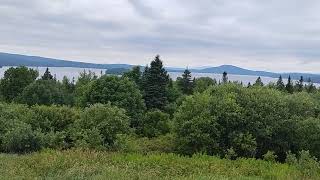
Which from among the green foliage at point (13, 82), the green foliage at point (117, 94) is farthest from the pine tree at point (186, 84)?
the green foliage at point (117, 94)

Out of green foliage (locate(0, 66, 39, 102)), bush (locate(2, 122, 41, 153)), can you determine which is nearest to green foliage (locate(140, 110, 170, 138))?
green foliage (locate(0, 66, 39, 102))

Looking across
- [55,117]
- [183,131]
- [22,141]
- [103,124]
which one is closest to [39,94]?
[55,117]

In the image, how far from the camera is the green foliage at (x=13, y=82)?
87688 millimetres

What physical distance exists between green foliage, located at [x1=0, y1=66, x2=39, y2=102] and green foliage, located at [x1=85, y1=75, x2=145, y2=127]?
33048mm

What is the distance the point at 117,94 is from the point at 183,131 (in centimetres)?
2135

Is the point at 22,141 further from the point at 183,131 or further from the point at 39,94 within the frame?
the point at 39,94

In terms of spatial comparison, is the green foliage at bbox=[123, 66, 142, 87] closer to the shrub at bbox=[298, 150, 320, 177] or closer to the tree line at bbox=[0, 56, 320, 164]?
the tree line at bbox=[0, 56, 320, 164]

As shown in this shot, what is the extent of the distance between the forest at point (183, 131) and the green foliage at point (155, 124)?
0.13m

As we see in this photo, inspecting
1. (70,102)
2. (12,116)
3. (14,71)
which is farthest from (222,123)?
(14,71)

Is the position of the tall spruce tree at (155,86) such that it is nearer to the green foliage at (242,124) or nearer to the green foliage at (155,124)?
the green foliage at (155,124)

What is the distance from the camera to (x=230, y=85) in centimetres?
4509

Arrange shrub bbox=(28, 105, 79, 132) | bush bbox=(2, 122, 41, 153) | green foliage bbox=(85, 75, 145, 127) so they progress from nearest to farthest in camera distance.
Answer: bush bbox=(2, 122, 41, 153)
shrub bbox=(28, 105, 79, 132)
green foliage bbox=(85, 75, 145, 127)

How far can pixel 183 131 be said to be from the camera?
129ft

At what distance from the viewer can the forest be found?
1591cm
